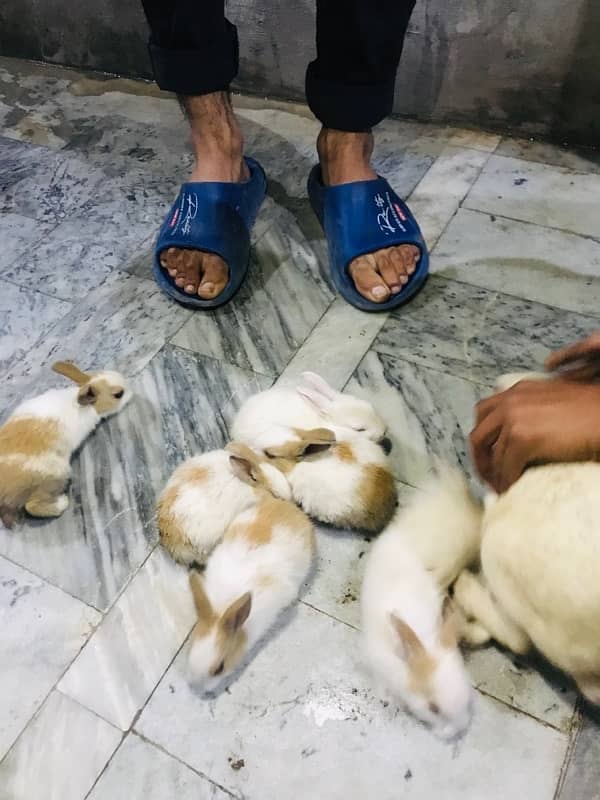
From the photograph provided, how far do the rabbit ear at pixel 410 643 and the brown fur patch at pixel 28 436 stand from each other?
538 mm

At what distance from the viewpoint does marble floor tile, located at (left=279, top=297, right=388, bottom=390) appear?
1122 mm

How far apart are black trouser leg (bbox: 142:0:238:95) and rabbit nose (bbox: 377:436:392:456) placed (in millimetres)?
673

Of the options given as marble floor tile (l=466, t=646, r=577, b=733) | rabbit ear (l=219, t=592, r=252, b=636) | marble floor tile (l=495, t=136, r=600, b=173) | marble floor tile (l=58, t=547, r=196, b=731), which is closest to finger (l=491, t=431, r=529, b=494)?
marble floor tile (l=466, t=646, r=577, b=733)

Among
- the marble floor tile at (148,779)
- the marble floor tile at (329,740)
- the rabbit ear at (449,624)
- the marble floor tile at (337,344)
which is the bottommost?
the marble floor tile at (148,779)

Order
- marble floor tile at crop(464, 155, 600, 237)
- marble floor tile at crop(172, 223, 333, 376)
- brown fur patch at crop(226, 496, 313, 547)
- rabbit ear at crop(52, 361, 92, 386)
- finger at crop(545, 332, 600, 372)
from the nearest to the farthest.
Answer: finger at crop(545, 332, 600, 372) → brown fur patch at crop(226, 496, 313, 547) → rabbit ear at crop(52, 361, 92, 386) → marble floor tile at crop(172, 223, 333, 376) → marble floor tile at crop(464, 155, 600, 237)

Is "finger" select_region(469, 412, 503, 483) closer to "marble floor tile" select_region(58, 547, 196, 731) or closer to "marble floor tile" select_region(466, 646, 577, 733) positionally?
"marble floor tile" select_region(466, 646, 577, 733)

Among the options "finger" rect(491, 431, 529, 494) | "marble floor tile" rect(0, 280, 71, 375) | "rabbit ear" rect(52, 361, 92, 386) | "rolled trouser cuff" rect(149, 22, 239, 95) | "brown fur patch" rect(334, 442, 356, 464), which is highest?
"rolled trouser cuff" rect(149, 22, 239, 95)

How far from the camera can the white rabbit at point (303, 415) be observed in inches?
37.6

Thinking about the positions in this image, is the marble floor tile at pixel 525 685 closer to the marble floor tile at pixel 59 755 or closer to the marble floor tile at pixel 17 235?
the marble floor tile at pixel 59 755

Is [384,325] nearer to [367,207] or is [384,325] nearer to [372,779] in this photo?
[367,207]

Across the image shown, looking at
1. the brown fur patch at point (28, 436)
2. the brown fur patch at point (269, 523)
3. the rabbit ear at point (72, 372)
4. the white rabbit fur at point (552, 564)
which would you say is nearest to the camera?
the white rabbit fur at point (552, 564)

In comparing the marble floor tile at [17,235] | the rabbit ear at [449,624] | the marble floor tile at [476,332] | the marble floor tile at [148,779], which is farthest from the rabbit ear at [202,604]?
the marble floor tile at [17,235]

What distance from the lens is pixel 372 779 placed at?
0.75 metres

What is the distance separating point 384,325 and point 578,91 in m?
0.72
